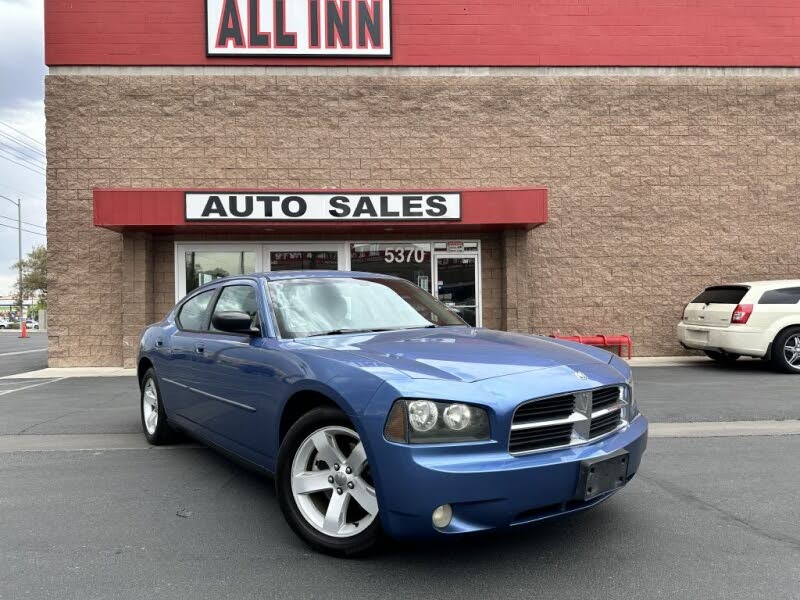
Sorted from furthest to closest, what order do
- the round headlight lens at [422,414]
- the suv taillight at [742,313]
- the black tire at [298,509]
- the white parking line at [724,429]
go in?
the suv taillight at [742,313]
the white parking line at [724,429]
the black tire at [298,509]
the round headlight lens at [422,414]

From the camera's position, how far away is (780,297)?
34.6 feet

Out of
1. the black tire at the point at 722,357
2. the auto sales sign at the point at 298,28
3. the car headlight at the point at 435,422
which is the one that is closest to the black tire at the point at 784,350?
the black tire at the point at 722,357

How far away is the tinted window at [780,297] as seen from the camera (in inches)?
414

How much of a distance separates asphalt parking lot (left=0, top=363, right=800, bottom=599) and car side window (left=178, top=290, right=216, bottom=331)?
1140 millimetres

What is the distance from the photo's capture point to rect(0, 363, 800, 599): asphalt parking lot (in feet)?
9.38

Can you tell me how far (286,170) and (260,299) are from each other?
917 centimetres

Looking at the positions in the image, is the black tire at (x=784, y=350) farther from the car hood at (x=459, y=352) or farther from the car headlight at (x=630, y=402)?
the car headlight at (x=630, y=402)

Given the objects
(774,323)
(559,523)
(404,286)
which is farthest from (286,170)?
(559,523)

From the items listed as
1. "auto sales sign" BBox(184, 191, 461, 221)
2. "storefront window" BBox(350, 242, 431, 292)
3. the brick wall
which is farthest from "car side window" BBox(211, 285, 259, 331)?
the brick wall

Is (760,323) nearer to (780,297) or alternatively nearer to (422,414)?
(780,297)

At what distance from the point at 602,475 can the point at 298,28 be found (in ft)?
39.9

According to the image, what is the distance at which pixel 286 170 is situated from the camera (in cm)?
1276

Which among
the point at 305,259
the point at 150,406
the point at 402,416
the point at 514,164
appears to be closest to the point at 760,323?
the point at 514,164

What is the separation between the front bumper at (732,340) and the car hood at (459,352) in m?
7.87
